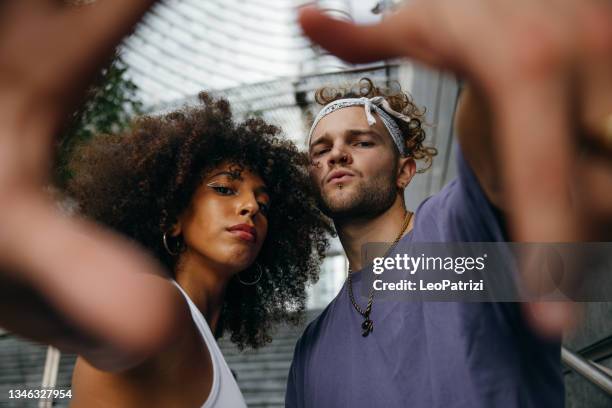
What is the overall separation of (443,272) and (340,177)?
0.79m

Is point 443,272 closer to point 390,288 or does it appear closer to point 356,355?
point 390,288

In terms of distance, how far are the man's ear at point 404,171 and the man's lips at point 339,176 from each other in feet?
0.79

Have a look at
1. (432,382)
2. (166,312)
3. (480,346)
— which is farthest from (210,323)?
(166,312)

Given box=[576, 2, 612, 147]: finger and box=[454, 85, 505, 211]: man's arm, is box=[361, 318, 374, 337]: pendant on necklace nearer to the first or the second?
box=[454, 85, 505, 211]: man's arm

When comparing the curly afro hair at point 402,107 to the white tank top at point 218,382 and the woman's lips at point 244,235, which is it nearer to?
the woman's lips at point 244,235

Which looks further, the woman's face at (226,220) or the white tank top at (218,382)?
the woman's face at (226,220)

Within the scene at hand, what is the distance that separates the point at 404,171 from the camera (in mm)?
2166

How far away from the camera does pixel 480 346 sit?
1.33m

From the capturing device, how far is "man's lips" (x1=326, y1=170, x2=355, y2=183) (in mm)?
1953

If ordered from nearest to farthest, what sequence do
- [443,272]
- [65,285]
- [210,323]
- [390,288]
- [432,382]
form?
[65,285] < [443,272] < [432,382] < [390,288] < [210,323]

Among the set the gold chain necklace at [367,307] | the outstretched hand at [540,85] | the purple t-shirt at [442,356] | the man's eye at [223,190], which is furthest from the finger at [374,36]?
the man's eye at [223,190]

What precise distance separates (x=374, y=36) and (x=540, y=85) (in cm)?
10

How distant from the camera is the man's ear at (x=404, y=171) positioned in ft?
6.93

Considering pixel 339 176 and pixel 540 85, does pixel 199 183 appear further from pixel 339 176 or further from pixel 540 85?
pixel 540 85
